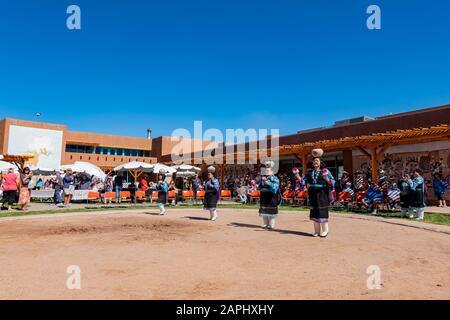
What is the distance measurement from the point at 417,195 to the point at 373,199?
1.87 metres

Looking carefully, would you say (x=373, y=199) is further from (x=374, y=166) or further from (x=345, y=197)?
(x=374, y=166)

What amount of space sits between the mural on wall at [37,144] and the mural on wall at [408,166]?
28.9 meters

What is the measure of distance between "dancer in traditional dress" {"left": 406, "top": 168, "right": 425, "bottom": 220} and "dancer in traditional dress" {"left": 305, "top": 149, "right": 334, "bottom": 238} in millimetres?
5264

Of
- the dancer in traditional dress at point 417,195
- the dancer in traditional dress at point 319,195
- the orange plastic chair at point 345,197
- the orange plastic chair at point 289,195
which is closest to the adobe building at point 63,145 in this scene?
the orange plastic chair at point 289,195

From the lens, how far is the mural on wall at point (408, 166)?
15.4 metres

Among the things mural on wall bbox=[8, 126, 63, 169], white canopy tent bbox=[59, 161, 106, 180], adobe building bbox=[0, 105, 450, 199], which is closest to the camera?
adobe building bbox=[0, 105, 450, 199]

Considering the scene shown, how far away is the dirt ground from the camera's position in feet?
11.8

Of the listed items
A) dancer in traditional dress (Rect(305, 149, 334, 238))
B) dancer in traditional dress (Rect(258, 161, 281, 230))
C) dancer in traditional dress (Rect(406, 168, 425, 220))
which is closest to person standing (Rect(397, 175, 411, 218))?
dancer in traditional dress (Rect(406, 168, 425, 220))

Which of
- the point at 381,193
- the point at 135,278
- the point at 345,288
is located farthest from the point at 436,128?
the point at 135,278

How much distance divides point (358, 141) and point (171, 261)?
13.4m

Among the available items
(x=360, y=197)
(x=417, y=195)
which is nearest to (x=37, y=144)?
(x=360, y=197)

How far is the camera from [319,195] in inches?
291

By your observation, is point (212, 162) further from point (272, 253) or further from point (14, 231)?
point (272, 253)

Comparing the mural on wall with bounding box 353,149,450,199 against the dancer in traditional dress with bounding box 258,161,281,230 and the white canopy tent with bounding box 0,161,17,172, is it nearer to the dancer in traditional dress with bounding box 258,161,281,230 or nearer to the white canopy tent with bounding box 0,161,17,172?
the dancer in traditional dress with bounding box 258,161,281,230
